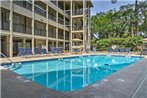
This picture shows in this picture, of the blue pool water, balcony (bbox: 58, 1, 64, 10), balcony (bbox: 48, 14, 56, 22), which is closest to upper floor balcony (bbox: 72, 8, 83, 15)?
balcony (bbox: 58, 1, 64, 10)

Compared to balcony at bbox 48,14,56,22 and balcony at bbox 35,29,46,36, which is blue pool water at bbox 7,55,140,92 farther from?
balcony at bbox 48,14,56,22

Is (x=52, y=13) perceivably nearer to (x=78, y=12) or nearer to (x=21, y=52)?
(x=78, y=12)

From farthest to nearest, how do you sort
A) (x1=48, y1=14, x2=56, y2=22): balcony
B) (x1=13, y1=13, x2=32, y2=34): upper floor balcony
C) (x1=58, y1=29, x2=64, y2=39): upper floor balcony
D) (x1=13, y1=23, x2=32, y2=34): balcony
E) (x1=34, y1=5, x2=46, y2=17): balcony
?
(x1=58, y1=29, x2=64, y2=39): upper floor balcony → (x1=48, y1=14, x2=56, y2=22): balcony → (x1=34, y1=5, x2=46, y2=17): balcony → (x1=13, y1=13, x2=32, y2=34): upper floor balcony → (x1=13, y1=23, x2=32, y2=34): balcony

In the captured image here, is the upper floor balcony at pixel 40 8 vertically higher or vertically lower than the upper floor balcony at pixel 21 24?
higher

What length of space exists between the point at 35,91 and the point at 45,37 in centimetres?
1980

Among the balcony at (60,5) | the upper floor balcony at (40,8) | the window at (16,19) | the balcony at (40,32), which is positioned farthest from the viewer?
the balcony at (60,5)

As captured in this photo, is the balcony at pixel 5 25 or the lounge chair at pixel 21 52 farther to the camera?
the lounge chair at pixel 21 52

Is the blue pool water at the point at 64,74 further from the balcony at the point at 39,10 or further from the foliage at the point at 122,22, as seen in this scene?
the foliage at the point at 122,22

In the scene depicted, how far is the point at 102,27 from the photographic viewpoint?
37.5 meters

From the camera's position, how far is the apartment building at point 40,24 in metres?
16.5

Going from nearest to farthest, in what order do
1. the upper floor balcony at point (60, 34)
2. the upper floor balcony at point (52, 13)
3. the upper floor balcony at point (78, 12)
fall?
the upper floor balcony at point (52, 13) → the upper floor balcony at point (60, 34) → the upper floor balcony at point (78, 12)

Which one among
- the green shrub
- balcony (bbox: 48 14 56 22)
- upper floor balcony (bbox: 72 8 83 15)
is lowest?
the green shrub

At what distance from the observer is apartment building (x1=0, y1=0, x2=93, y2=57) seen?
16500 mm

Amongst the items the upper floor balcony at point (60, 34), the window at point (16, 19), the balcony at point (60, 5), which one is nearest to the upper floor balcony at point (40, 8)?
the window at point (16, 19)
